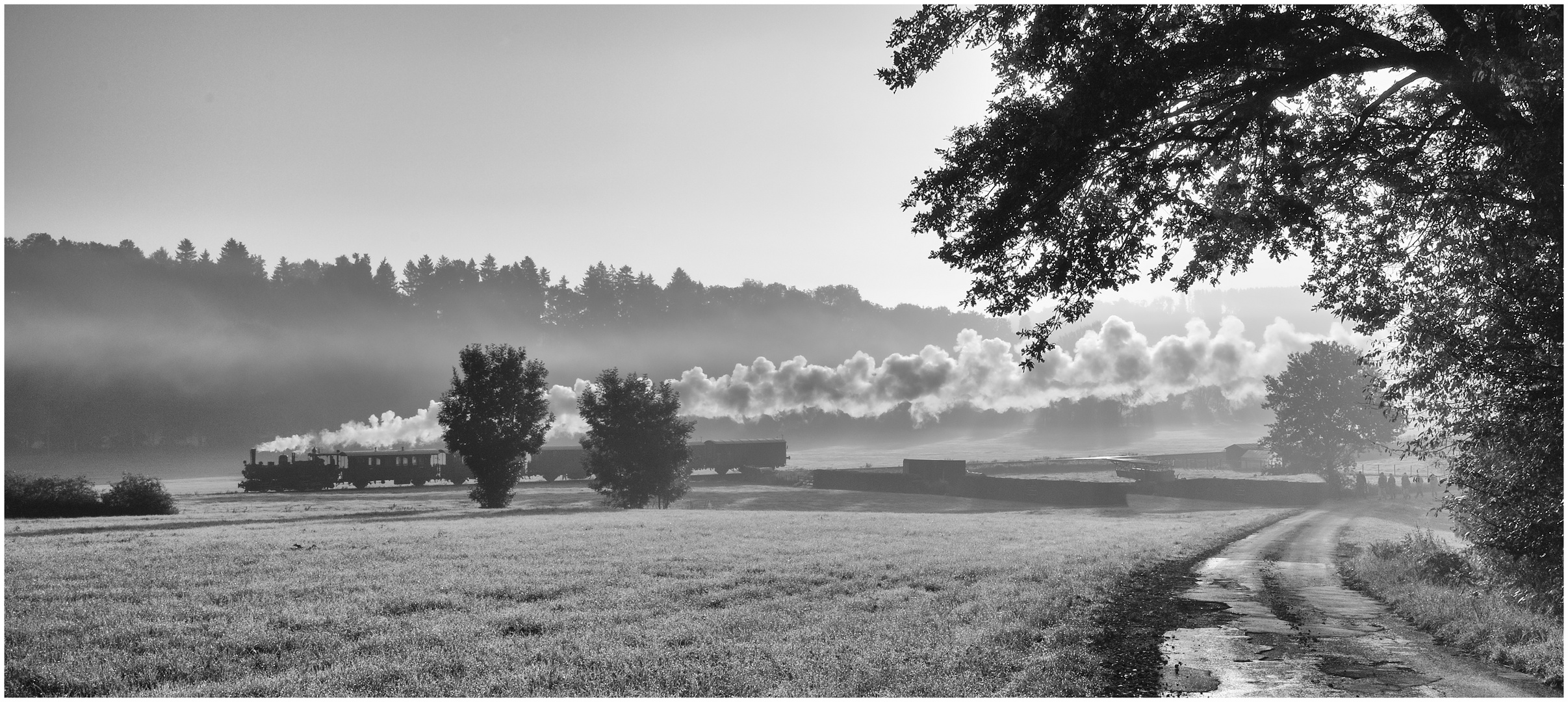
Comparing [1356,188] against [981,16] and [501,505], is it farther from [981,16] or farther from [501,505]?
[501,505]

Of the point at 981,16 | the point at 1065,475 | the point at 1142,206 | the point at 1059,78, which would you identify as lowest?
the point at 1065,475

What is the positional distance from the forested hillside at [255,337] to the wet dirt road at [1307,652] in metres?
117

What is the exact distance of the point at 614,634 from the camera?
1255 centimetres

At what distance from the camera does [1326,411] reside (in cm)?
8306

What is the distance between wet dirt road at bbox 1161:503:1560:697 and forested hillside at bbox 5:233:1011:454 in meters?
117

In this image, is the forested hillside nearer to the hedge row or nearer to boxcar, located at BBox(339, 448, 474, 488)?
boxcar, located at BBox(339, 448, 474, 488)

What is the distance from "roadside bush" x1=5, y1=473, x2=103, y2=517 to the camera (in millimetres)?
38844

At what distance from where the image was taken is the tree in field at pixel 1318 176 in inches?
431

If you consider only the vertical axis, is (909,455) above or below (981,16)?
below

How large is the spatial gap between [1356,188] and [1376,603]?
847 centimetres

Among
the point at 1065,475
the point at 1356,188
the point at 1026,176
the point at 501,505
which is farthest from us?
the point at 1065,475

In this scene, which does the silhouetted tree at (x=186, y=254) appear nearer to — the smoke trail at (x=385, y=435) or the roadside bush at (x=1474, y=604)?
the smoke trail at (x=385, y=435)

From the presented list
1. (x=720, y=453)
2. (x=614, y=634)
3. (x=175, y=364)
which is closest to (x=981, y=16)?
(x=614, y=634)

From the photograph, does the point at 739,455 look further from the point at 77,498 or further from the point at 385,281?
the point at 385,281
